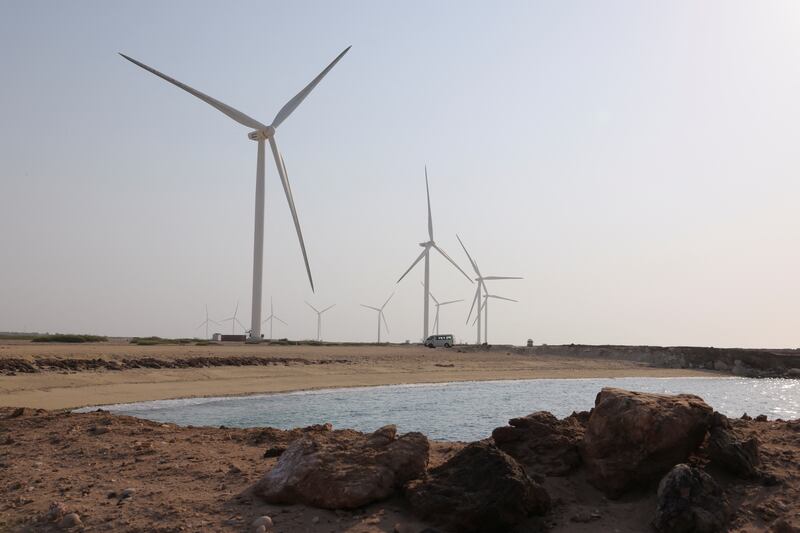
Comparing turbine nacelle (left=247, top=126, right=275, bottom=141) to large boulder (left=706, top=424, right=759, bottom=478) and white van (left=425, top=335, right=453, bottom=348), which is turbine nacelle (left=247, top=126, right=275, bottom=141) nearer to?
white van (left=425, top=335, right=453, bottom=348)

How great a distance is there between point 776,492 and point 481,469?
360cm

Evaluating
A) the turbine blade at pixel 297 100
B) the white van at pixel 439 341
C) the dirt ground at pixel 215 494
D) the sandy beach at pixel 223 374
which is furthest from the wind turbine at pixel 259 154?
the dirt ground at pixel 215 494

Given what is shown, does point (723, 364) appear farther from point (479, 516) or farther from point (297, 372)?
point (479, 516)

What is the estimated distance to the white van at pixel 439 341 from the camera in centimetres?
9100

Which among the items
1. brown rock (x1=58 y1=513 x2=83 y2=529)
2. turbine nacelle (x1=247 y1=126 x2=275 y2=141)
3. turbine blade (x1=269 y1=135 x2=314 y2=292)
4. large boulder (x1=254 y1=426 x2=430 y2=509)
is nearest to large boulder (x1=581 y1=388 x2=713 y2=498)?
large boulder (x1=254 y1=426 x2=430 y2=509)

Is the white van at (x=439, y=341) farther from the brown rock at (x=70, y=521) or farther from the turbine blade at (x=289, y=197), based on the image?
the brown rock at (x=70, y=521)

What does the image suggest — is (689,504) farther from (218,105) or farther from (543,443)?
(218,105)

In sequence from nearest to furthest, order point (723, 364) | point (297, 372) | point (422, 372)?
point (297, 372)
point (422, 372)
point (723, 364)

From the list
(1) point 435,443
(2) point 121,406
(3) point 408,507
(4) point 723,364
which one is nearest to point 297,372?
(2) point 121,406

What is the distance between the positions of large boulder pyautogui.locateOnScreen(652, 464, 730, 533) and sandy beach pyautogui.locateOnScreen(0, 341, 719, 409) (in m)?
21.2

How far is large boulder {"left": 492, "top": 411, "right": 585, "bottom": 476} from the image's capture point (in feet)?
31.1

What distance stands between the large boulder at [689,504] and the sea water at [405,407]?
30.8 feet

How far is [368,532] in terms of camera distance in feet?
25.5

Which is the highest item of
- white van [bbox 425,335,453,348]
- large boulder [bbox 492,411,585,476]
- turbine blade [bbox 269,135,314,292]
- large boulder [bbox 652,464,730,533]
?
turbine blade [bbox 269,135,314,292]
